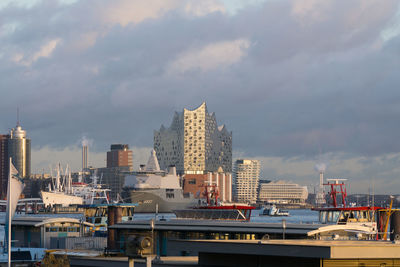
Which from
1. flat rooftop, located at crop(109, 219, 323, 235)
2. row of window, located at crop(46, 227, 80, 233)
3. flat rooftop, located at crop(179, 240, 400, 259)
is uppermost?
flat rooftop, located at crop(179, 240, 400, 259)

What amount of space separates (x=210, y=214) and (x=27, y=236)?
22.2m

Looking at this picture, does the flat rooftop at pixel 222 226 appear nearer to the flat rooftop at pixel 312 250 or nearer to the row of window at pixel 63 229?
the row of window at pixel 63 229

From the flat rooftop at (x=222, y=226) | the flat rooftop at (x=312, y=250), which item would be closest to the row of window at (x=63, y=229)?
the flat rooftop at (x=222, y=226)

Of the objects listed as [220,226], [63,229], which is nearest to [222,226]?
[220,226]

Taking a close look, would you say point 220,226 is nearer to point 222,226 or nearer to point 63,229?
point 222,226

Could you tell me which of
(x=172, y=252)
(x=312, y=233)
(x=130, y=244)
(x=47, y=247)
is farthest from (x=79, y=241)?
(x=130, y=244)

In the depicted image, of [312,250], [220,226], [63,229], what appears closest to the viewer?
[312,250]

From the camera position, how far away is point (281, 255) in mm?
28359

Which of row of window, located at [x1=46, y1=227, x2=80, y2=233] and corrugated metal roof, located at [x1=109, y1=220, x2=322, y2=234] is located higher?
corrugated metal roof, located at [x1=109, y1=220, x2=322, y2=234]

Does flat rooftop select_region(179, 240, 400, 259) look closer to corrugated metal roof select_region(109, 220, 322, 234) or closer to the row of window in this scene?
corrugated metal roof select_region(109, 220, 322, 234)

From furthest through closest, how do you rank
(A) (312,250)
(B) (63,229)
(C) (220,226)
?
(B) (63,229)
(C) (220,226)
(A) (312,250)

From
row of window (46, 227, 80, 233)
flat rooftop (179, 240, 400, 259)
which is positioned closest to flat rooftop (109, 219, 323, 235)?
row of window (46, 227, 80, 233)

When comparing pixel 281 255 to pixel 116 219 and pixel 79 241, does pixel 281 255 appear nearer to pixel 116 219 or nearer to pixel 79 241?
pixel 116 219

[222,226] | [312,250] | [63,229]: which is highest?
[312,250]
